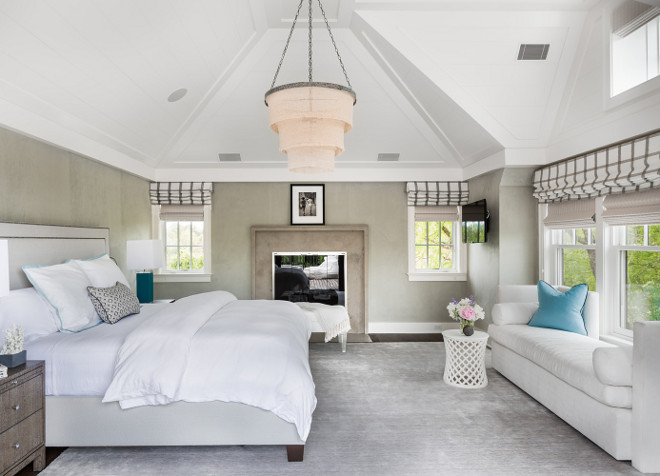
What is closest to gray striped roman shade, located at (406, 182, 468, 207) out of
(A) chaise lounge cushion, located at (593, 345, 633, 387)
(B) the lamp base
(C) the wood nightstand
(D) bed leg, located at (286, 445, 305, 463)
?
(B) the lamp base

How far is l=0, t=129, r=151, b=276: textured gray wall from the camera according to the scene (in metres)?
3.16

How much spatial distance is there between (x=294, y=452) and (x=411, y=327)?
149 inches

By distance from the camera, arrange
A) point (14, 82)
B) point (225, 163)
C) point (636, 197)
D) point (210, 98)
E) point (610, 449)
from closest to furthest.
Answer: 1. point (610, 449)
2. point (14, 82)
3. point (636, 197)
4. point (210, 98)
5. point (225, 163)

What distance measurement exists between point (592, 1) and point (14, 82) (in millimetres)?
4421

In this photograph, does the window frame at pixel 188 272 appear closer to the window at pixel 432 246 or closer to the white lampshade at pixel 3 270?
the window at pixel 432 246

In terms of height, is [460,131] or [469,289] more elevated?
[460,131]

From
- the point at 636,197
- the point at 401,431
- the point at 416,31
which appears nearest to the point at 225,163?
the point at 416,31

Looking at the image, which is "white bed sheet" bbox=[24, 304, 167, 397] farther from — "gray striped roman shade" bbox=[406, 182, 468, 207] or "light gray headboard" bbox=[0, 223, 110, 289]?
"gray striped roman shade" bbox=[406, 182, 468, 207]

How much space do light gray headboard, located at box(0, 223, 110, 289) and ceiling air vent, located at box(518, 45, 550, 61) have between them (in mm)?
4338

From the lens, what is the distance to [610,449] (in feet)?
8.46

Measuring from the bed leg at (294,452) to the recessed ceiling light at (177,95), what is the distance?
3.43 metres

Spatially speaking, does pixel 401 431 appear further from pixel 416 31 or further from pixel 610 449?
pixel 416 31

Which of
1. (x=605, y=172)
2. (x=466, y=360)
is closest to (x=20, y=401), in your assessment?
(x=466, y=360)

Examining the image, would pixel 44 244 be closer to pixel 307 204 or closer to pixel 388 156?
pixel 307 204
